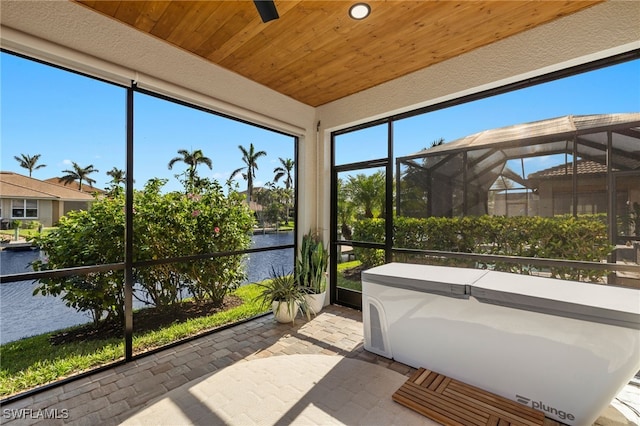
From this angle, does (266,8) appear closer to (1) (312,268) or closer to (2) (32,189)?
(2) (32,189)

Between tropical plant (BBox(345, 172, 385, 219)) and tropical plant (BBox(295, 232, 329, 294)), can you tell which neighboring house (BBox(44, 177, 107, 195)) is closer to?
tropical plant (BBox(295, 232, 329, 294))

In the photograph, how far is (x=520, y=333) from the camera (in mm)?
1843

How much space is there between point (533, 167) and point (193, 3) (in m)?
3.20

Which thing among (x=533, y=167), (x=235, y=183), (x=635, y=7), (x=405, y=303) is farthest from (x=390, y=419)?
(x=635, y=7)

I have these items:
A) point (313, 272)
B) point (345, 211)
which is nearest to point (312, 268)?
point (313, 272)

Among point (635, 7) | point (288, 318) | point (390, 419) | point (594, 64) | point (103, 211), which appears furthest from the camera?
point (288, 318)

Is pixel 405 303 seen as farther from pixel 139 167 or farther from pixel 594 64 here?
pixel 139 167

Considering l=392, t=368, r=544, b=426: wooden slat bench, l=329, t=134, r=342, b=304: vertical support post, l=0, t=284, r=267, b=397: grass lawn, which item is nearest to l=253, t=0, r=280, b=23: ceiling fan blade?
l=392, t=368, r=544, b=426: wooden slat bench

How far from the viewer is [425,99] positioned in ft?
10.2

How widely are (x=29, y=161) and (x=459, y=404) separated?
350cm

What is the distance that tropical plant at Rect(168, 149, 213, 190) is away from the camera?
3049 millimetres

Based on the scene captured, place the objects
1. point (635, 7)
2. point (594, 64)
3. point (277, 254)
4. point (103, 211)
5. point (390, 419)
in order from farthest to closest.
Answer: point (277, 254) → point (103, 211) → point (594, 64) → point (635, 7) → point (390, 419)

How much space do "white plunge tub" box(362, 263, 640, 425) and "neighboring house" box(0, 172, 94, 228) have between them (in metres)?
2.64

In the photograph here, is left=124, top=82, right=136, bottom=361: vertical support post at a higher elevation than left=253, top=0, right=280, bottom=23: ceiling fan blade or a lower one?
lower
